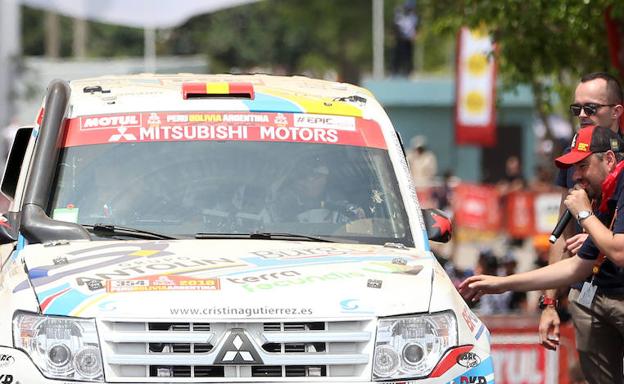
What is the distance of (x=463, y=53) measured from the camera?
93.6 feet

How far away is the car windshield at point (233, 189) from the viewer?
710 cm

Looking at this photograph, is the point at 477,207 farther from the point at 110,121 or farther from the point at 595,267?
the point at 110,121

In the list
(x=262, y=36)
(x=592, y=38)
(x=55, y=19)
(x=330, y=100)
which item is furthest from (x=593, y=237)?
(x=262, y=36)

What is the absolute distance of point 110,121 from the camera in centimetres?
749

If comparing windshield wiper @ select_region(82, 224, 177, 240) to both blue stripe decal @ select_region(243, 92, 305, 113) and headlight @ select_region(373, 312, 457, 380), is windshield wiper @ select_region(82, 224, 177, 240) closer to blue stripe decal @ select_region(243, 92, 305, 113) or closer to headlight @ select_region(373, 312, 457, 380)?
blue stripe decal @ select_region(243, 92, 305, 113)

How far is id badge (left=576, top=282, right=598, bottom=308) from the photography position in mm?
7434

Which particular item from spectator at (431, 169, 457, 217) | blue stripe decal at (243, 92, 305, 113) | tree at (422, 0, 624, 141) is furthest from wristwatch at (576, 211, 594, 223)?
spectator at (431, 169, 457, 217)

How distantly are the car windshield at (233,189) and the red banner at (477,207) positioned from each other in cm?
2102


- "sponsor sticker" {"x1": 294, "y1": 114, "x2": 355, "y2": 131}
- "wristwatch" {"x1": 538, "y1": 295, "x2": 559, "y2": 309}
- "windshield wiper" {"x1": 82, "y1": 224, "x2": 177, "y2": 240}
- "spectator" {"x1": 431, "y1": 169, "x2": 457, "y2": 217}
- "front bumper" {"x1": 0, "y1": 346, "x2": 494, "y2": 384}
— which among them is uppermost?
"spectator" {"x1": 431, "y1": 169, "x2": 457, "y2": 217}

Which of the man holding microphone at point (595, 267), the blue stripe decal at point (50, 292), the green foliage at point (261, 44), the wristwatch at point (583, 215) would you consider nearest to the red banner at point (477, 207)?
the man holding microphone at point (595, 267)

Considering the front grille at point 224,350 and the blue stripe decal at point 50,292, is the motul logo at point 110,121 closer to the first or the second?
the blue stripe decal at point 50,292

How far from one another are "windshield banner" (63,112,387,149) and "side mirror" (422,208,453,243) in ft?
1.54

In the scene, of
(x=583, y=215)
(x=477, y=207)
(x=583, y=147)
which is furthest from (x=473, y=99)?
(x=583, y=215)

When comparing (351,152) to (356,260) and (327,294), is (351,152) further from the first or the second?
(327,294)
